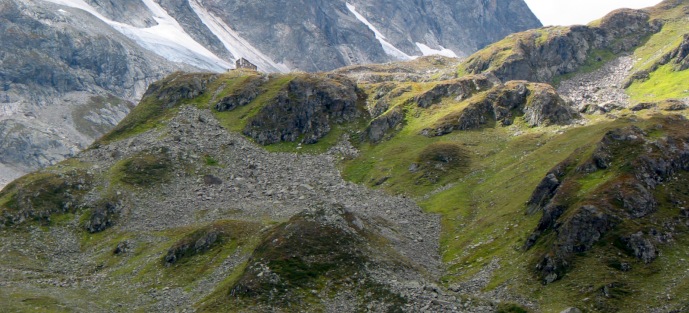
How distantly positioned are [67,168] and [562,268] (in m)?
94.8

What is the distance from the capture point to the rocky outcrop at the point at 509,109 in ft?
432

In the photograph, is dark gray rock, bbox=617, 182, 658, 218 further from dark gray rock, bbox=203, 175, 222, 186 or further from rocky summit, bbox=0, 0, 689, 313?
dark gray rock, bbox=203, 175, 222, 186

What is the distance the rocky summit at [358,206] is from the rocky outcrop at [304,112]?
43cm

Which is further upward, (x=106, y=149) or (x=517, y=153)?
(x=106, y=149)

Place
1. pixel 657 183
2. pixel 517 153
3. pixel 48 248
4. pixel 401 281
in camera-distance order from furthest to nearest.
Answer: pixel 517 153
pixel 48 248
pixel 657 183
pixel 401 281

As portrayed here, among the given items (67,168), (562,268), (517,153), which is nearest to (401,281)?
(562,268)

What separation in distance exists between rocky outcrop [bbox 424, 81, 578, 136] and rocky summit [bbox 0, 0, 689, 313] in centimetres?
46

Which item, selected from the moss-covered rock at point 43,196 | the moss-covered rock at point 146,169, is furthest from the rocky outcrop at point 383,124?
the moss-covered rock at point 43,196

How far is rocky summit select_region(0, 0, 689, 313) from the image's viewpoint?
225 feet

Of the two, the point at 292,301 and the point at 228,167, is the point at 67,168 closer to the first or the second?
the point at 228,167

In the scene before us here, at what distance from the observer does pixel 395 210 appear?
4144 inches

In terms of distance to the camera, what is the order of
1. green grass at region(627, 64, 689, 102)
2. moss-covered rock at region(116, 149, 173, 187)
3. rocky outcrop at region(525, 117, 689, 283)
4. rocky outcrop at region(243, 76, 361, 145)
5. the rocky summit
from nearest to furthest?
1. the rocky summit
2. rocky outcrop at region(525, 117, 689, 283)
3. moss-covered rock at region(116, 149, 173, 187)
4. rocky outcrop at region(243, 76, 361, 145)
5. green grass at region(627, 64, 689, 102)

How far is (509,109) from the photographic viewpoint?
141 meters

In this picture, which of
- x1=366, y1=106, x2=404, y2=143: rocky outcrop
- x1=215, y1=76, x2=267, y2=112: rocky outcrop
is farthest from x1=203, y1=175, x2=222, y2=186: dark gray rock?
x1=215, y1=76, x2=267, y2=112: rocky outcrop
